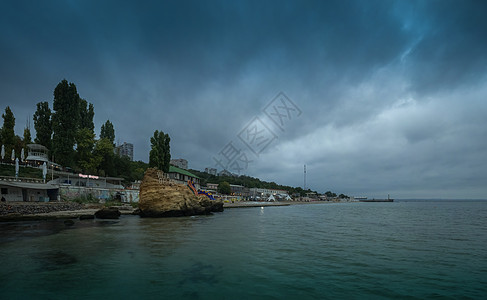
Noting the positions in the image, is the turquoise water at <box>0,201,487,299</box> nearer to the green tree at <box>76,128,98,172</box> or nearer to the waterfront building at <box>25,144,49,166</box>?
the green tree at <box>76,128,98,172</box>

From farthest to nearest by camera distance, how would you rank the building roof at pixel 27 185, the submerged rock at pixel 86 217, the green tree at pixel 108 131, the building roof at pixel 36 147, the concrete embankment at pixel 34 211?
the green tree at pixel 108 131
the building roof at pixel 36 147
the building roof at pixel 27 185
the submerged rock at pixel 86 217
the concrete embankment at pixel 34 211

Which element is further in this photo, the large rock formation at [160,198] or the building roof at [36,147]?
the building roof at [36,147]

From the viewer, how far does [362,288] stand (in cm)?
933

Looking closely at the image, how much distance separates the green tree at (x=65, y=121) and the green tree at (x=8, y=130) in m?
7.80

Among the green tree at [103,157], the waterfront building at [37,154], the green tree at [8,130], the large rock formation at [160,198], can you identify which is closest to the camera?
the large rock formation at [160,198]

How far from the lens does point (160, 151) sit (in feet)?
214

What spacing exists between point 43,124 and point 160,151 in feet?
95.2

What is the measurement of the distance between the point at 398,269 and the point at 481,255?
7.46 metres

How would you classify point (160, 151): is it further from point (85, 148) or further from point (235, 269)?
point (235, 269)

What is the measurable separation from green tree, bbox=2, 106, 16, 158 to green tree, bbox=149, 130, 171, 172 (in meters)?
28.4

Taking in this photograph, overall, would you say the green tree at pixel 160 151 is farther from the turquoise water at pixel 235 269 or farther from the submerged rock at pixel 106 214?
the turquoise water at pixel 235 269

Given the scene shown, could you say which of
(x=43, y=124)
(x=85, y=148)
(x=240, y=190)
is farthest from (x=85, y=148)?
(x=240, y=190)

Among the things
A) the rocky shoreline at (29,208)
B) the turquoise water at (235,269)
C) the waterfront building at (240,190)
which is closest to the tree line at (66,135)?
the rocky shoreline at (29,208)

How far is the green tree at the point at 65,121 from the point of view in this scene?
5353 cm
